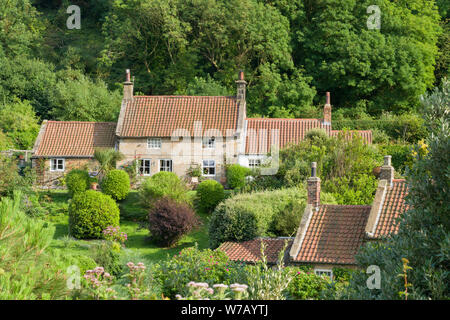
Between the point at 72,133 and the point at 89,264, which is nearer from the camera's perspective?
the point at 89,264

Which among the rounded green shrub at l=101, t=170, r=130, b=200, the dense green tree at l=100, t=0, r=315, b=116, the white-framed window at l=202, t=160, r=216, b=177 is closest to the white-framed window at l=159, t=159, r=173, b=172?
the white-framed window at l=202, t=160, r=216, b=177

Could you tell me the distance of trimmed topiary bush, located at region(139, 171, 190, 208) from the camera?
37188 mm

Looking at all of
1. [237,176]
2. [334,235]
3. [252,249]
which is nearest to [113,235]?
[252,249]

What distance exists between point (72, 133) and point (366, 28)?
1039 inches

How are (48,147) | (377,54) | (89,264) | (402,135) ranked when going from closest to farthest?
(89,264)
(48,147)
(402,135)
(377,54)

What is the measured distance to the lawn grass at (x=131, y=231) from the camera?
3269 cm

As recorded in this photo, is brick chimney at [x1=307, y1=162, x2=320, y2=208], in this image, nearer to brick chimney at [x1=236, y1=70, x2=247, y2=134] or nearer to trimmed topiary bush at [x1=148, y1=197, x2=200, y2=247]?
trimmed topiary bush at [x1=148, y1=197, x2=200, y2=247]

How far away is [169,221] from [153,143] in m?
10.9

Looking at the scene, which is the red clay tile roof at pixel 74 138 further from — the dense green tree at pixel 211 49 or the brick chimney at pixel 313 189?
the brick chimney at pixel 313 189

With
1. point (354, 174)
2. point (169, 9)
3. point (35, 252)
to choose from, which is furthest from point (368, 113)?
point (35, 252)

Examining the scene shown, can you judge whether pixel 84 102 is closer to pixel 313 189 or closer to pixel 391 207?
pixel 313 189

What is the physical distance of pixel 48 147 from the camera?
145 feet

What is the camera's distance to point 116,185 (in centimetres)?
3862
